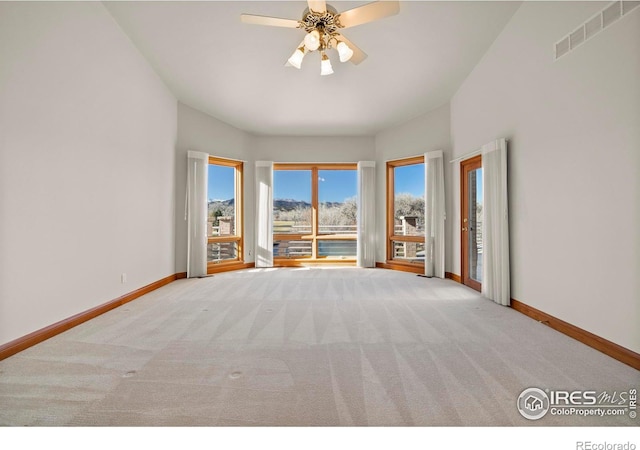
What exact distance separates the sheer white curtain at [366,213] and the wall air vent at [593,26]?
3.98m

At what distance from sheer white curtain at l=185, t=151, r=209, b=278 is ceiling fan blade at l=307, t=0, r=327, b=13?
355 centimetres

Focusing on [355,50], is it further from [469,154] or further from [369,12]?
[469,154]

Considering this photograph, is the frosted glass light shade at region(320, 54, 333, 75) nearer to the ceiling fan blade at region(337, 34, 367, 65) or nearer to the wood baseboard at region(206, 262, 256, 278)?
the ceiling fan blade at region(337, 34, 367, 65)

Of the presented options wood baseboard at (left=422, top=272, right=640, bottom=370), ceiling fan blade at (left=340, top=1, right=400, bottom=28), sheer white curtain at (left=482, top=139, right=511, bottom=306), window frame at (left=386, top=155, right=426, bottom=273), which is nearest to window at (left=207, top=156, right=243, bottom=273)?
window frame at (left=386, top=155, right=426, bottom=273)

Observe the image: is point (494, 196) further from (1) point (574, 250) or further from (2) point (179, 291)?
(2) point (179, 291)

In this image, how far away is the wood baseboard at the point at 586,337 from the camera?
2.15 m

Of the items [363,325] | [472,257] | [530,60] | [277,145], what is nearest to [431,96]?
[530,60]

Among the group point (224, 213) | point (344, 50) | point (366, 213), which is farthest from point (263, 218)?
point (344, 50)

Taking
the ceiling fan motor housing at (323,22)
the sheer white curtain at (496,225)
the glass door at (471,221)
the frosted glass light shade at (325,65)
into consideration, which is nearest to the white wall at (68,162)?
the ceiling fan motor housing at (323,22)

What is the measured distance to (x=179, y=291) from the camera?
4.40 metres

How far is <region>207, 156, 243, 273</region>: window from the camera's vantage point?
19.9 feet

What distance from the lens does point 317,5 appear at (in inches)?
104

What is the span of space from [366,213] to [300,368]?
15.8 ft

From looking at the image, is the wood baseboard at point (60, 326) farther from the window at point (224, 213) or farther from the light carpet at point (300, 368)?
the window at point (224, 213)
